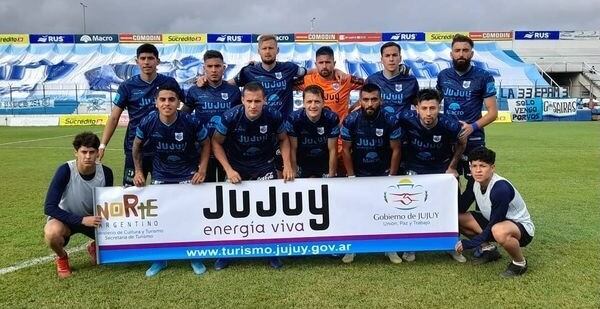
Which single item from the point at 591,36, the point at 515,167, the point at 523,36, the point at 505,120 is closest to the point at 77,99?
the point at 505,120

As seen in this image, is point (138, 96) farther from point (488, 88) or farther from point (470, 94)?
point (488, 88)

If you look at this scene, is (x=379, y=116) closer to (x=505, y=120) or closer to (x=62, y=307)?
(x=62, y=307)

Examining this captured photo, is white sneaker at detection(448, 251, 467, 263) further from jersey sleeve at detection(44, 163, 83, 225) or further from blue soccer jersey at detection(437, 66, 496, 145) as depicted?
jersey sleeve at detection(44, 163, 83, 225)

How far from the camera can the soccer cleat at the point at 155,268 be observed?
4234 mm

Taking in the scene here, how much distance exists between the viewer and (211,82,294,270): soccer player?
14.8 feet

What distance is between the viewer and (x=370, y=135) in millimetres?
4707

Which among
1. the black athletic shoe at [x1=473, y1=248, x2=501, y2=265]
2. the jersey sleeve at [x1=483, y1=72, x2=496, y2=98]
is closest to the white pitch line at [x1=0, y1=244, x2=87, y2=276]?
the black athletic shoe at [x1=473, y1=248, x2=501, y2=265]

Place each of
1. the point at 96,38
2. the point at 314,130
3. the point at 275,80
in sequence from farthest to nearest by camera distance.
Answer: the point at 96,38 → the point at 275,80 → the point at 314,130

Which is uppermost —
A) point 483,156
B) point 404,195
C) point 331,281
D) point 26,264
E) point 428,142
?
point 428,142

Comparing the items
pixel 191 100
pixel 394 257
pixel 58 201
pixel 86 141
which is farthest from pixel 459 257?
pixel 58 201

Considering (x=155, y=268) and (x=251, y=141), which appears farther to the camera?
(x=251, y=141)

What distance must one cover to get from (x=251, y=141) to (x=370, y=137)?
3.74ft

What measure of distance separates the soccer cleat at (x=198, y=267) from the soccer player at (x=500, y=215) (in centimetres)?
221

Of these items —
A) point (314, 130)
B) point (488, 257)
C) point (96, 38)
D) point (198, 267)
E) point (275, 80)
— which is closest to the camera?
point (198, 267)
